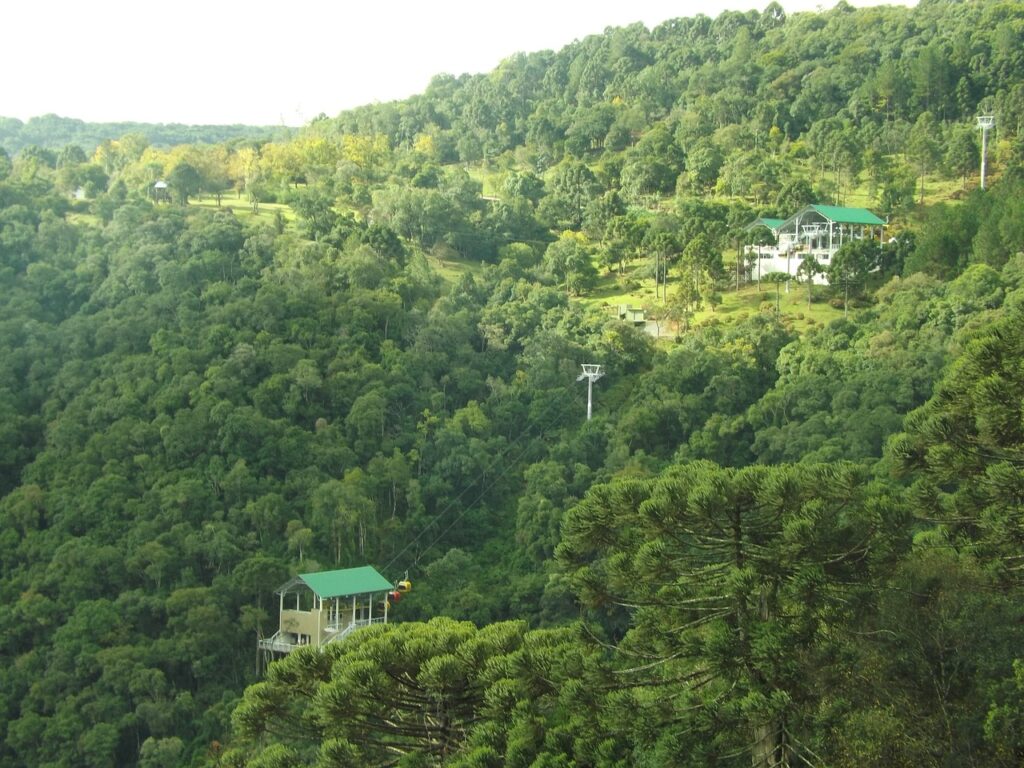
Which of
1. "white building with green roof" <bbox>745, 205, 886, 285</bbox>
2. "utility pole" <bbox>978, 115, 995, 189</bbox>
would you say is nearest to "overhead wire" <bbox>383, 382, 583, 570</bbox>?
"white building with green roof" <bbox>745, 205, 886, 285</bbox>

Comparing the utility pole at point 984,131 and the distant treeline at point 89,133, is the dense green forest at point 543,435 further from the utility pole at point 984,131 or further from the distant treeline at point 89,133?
the distant treeline at point 89,133

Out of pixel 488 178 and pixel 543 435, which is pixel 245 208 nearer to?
pixel 488 178


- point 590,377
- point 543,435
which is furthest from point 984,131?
point 543,435

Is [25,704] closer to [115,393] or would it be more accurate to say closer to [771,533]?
[115,393]

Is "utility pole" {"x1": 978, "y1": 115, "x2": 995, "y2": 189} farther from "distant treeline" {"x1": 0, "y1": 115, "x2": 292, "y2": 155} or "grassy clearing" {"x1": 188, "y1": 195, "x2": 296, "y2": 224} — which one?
"distant treeline" {"x1": 0, "y1": 115, "x2": 292, "y2": 155}

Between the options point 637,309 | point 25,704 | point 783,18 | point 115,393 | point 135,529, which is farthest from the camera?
point 783,18

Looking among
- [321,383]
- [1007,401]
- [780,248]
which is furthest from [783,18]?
[1007,401]
